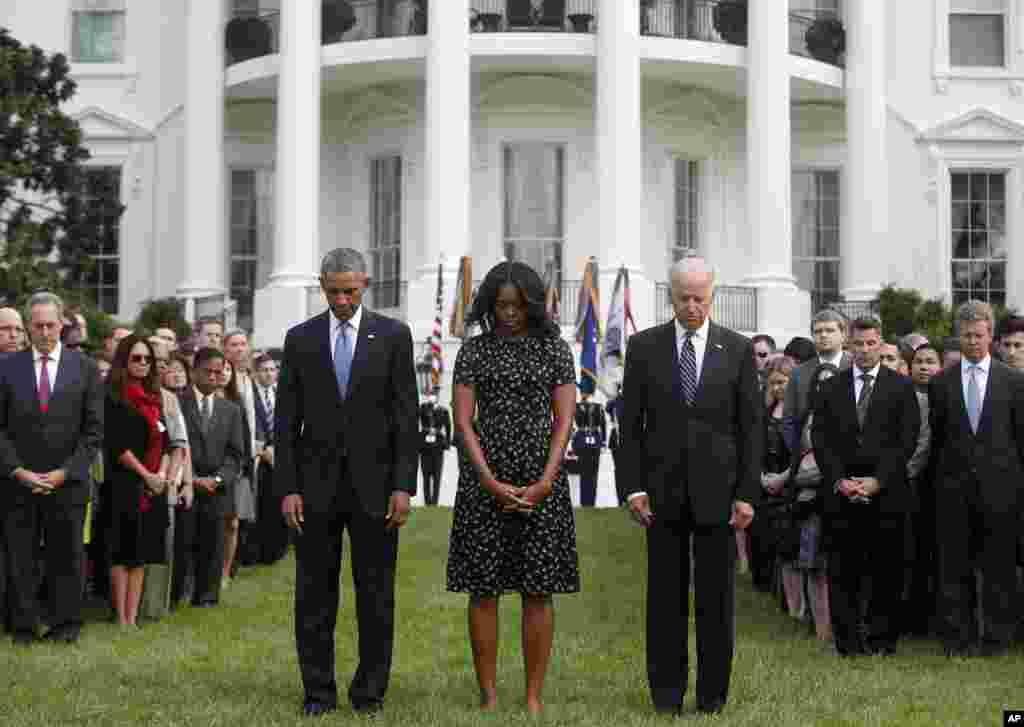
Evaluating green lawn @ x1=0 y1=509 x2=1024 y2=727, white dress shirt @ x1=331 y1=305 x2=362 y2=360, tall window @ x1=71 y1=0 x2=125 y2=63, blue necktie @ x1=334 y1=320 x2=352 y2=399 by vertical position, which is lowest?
green lawn @ x1=0 y1=509 x2=1024 y2=727

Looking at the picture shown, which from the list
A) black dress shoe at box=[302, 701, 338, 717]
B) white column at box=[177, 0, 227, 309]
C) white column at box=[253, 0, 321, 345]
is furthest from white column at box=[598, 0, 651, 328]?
black dress shoe at box=[302, 701, 338, 717]

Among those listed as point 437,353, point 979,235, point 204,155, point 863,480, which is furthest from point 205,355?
point 979,235

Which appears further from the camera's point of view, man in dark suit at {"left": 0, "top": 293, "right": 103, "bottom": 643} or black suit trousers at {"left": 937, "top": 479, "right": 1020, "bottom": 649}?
man in dark suit at {"left": 0, "top": 293, "right": 103, "bottom": 643}

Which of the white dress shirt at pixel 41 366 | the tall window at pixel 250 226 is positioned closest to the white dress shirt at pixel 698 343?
the white dress shirt at pixel 41 366

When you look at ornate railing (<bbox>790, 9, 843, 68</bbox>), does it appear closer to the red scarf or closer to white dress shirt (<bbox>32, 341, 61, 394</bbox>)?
the red scarf

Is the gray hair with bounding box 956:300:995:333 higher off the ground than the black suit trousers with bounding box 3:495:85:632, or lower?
higher

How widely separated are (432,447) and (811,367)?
1009cm

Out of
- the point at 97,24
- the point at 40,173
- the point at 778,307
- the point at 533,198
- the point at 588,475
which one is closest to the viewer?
the point at 588,475

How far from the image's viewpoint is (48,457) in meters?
10.8

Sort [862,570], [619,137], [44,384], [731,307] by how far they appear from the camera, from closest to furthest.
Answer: [862,570]
[44,384]
[619,137]
[731,307]

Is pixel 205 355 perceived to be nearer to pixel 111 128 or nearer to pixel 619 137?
pixel 619 137

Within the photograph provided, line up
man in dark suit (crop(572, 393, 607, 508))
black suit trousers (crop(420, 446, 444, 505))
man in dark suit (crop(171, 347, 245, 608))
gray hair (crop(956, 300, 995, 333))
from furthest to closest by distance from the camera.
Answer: man in dark suit (crop(572, 393, 607, 508)) < black suit trousers (crop(420, 446, 444, 505)) < man in dark suit (crop(171, 347, 245, 608)) < gray hair (crop(956, 300, 995, 333))

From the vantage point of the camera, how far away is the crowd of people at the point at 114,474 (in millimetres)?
10766

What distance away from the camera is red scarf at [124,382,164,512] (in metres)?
11.6
